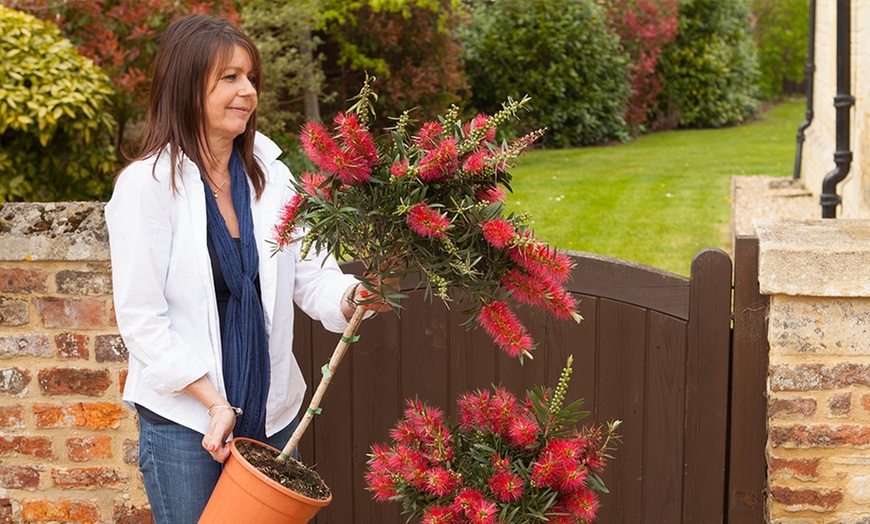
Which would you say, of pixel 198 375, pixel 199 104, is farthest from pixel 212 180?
pixel 198 375

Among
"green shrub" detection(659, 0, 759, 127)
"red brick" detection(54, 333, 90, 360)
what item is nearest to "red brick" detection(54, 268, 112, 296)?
"red brick" detection(54, 333, 90, 360)

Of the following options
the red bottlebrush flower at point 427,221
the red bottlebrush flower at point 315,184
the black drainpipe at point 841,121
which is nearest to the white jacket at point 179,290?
the red bottlebrush flower at point 315,184

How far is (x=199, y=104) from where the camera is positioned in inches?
98.5

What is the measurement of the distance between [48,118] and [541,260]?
4.21m

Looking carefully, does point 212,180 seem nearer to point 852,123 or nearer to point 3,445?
point 3,445

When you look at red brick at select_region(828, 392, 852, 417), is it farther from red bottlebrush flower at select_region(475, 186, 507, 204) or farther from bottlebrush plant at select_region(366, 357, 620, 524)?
red bottlebrush flower at select_region(475, 186, 507, 204)

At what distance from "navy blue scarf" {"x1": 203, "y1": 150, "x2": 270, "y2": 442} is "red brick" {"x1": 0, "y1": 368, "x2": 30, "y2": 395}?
3.67ft

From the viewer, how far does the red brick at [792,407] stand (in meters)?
3.09

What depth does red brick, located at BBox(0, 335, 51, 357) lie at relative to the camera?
10.8ft

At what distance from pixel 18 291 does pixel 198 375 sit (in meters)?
1.16

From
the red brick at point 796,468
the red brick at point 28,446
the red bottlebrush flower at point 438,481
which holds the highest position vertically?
the red bottlebrush flower at point 438,481

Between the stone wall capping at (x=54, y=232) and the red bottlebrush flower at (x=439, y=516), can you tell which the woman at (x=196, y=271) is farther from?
the stone wall capping at (x=54, y=232)

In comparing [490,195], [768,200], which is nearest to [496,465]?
[490,195]

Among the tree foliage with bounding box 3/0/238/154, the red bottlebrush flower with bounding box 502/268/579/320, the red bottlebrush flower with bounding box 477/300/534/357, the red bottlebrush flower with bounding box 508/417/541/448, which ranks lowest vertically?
the red bottlebrush flower with bounding box 508/417/541/448
